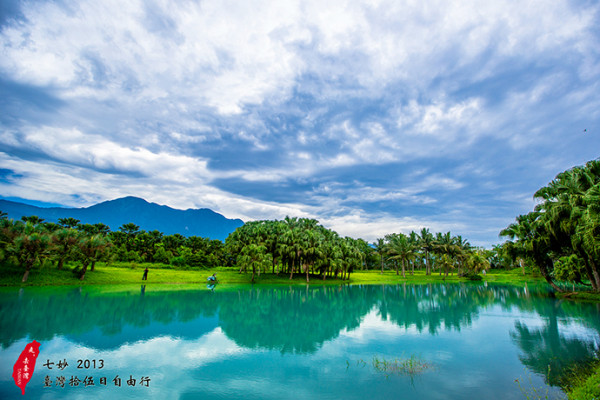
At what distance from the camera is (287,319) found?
80.2 feet

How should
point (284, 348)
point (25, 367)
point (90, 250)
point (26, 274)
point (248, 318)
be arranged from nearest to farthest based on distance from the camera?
point (25, 367), point (284, 348), point (248, 318), point (26, 274), point (90, 250)

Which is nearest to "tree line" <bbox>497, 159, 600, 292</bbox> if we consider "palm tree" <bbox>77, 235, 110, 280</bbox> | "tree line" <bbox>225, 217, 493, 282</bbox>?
"tree line" <bbox>225, 217, 493, 282</bbox>

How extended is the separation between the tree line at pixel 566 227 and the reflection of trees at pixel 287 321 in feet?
66.6

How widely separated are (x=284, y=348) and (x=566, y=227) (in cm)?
3135

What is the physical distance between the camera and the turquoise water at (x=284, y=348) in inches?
434

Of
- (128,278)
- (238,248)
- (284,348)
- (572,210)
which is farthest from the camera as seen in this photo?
(238,248)

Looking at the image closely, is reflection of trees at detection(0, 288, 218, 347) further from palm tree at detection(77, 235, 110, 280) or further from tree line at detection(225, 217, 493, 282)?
tree line at detection(225, 217, 493, 282)

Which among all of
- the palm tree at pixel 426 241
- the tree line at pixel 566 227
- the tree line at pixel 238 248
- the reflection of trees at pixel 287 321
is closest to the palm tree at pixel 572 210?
the tree line at pixel 566 227

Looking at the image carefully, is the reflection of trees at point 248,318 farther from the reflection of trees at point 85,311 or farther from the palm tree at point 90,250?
the palm tree at point 90,250

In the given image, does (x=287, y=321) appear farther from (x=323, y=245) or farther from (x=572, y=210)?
(x=323, y=245)

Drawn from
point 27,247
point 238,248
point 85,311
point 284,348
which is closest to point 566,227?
point 284,348

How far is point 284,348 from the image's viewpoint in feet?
54.5

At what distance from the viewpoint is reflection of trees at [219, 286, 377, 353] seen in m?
18.1

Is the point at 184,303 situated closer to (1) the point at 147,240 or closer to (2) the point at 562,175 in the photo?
(2) the point at 562,175
